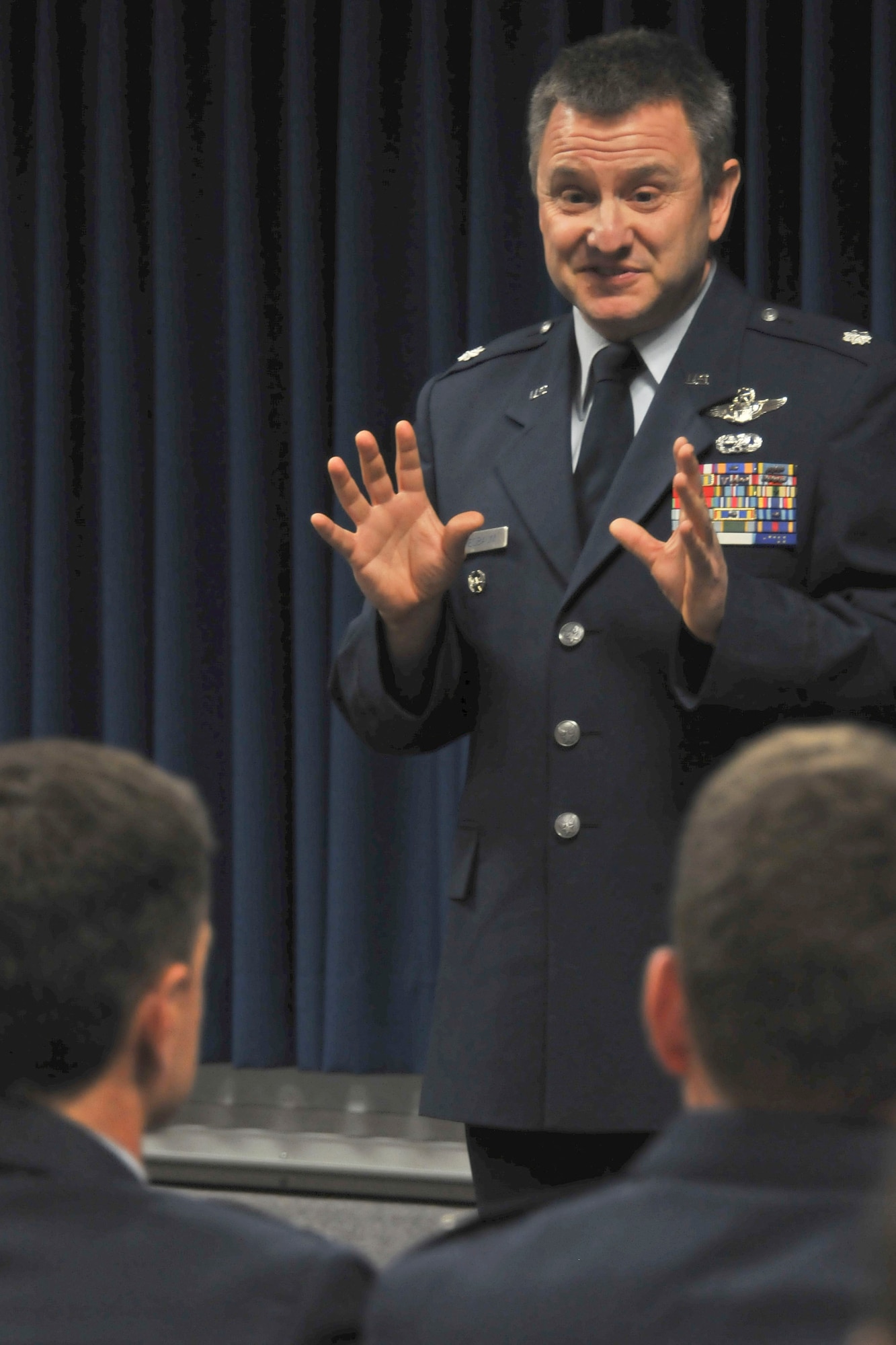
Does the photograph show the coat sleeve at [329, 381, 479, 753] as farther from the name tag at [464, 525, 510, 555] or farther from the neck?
the neck

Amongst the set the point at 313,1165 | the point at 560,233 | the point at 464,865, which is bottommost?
the point at 313,1165

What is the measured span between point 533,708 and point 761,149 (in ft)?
4.73

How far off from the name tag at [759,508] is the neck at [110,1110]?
0.92 m

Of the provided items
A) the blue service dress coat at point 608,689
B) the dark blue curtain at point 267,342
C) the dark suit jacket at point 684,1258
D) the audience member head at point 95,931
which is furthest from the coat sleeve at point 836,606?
the dark blue curtain at point 267,342

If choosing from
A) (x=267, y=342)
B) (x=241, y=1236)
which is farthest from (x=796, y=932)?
(x=267, y=342)

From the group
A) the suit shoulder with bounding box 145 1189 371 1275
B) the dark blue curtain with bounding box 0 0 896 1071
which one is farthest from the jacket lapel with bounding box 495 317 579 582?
the dark blue curtain with bounding box 0 0 896 1071

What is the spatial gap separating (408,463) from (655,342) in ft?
0.93

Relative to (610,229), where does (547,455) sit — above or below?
below

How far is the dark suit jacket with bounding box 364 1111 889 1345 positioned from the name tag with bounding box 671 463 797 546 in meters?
1.00

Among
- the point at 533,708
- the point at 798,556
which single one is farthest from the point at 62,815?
the point at 798,556

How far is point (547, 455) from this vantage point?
71.9 inches

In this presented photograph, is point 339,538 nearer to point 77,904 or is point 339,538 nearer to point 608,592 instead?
point 608,592

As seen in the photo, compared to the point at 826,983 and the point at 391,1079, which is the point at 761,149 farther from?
the point at 826,983

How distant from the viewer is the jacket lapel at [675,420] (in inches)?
68.5
